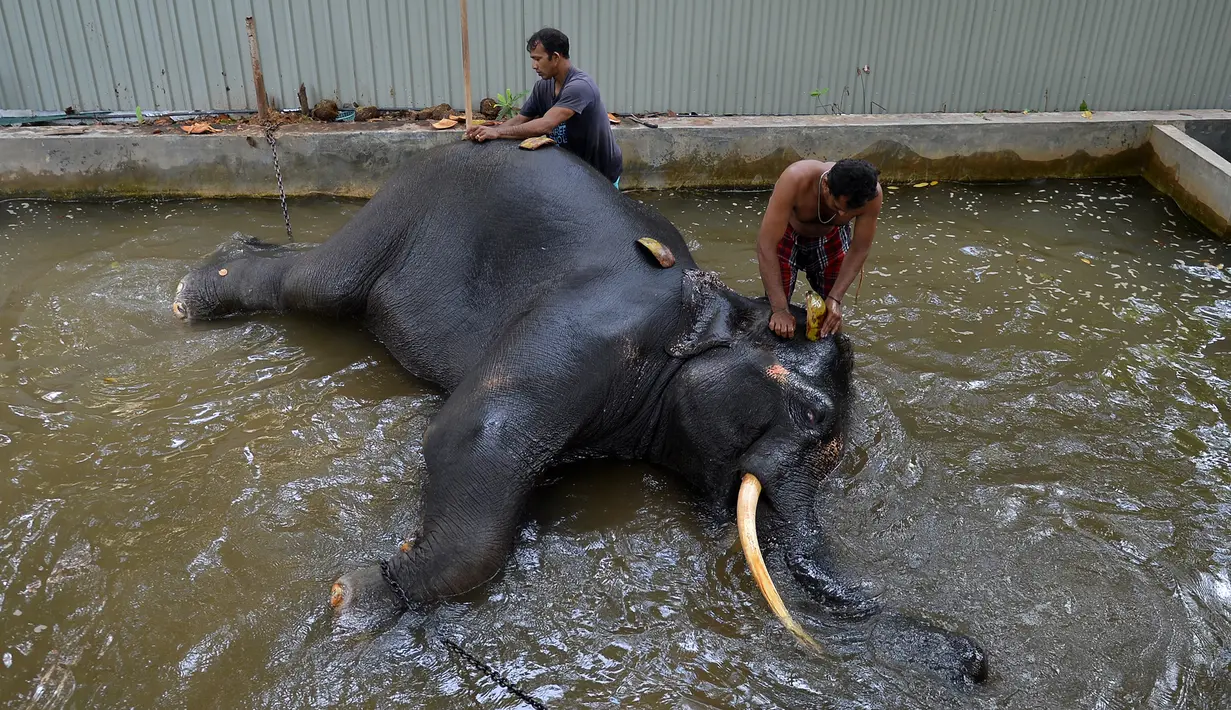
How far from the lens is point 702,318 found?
381 cm

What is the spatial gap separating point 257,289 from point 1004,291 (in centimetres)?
491

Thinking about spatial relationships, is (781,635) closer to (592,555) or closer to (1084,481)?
(592,555)

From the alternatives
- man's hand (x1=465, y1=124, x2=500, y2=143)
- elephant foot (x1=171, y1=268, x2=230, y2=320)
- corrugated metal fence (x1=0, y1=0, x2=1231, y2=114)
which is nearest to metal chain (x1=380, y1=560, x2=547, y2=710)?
man's hand (x1=465, y1=124, x2=500, y2=143)

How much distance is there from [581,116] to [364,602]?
3234 mm

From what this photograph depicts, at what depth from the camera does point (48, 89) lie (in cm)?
725

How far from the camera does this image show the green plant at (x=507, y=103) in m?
7.60

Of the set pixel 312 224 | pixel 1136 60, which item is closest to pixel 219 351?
pixel 312 224

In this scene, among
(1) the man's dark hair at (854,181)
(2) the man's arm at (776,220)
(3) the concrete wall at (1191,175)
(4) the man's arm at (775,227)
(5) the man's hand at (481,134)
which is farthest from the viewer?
(3) the concrete wall at (1191,175)

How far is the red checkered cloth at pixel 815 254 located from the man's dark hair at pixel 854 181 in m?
0.74

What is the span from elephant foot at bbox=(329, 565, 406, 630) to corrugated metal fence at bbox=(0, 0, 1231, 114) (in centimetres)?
547

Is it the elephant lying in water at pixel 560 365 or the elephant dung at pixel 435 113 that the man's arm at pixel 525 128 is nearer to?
the elephant lying in water at pixel 560 365

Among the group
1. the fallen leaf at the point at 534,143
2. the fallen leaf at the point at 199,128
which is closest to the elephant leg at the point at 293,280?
the fallen leaf at the point at 534,143

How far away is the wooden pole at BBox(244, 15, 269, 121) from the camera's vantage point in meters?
6.91

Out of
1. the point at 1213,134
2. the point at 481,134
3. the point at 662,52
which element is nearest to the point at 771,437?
the point at 481,134
